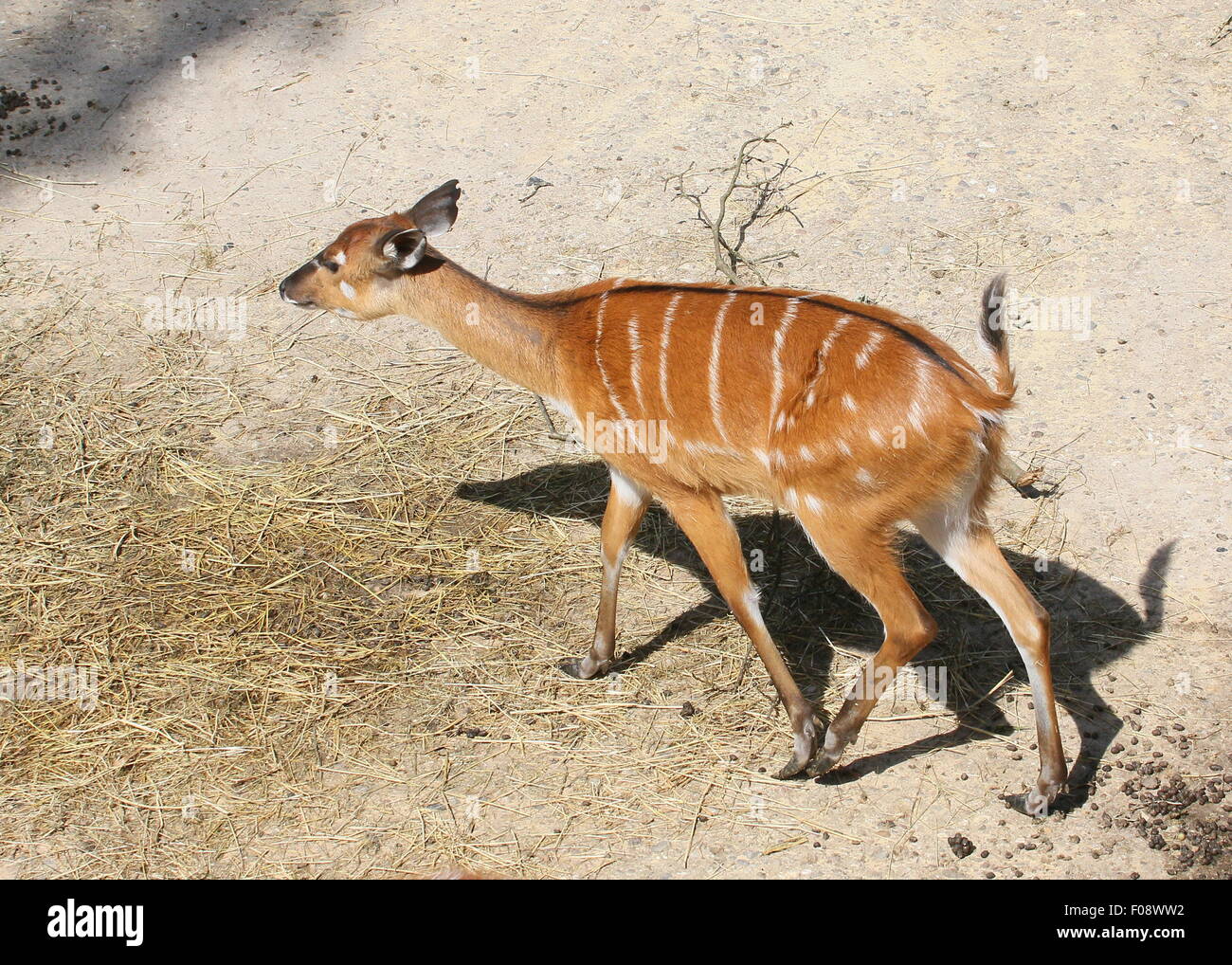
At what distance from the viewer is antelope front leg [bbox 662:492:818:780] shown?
4551mm

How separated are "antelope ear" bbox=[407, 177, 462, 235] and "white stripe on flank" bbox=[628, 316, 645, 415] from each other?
110cm

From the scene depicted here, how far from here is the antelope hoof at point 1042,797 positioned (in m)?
4.34

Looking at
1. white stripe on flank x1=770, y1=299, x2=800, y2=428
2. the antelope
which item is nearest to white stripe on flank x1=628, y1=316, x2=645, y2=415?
the antelope

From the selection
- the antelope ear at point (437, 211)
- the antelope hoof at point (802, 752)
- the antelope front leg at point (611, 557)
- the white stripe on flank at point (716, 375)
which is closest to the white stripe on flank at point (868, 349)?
the white stripe on flank at point (716, 375)

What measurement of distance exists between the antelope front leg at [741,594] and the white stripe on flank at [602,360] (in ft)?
1.33

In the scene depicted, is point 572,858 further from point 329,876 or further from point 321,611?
point 321,611

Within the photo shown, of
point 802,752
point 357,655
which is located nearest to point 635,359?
point 802,752

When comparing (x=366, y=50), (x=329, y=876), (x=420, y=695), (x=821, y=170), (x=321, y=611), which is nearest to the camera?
(x=329, y=876)

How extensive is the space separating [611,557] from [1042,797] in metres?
1.87

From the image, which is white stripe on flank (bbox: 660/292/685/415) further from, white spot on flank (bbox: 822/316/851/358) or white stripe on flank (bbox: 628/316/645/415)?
white spot on flank (bbox: 822/316/851/358)

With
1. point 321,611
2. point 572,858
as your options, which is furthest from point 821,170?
point 572,858

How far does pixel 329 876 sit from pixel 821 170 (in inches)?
210

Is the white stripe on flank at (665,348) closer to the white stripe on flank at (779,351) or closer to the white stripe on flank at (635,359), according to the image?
the white stripe on flank at (635,359)

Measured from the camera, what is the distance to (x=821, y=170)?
7.72 meters
